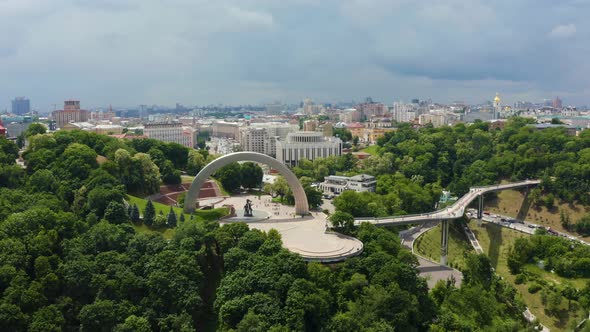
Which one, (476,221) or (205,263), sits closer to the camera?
(205,263)

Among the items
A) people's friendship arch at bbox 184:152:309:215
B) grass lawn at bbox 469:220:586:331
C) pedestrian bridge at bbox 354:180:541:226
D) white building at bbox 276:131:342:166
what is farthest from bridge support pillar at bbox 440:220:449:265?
white building at bbox 276:131:342:166

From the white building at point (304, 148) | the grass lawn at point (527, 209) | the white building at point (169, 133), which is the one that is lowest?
the grass lawn at point (527, 209)

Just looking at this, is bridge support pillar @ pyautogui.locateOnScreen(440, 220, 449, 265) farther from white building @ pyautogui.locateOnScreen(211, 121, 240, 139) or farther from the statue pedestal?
white building @ pyautogui.locateOnScreen(211, 121, 240, 139)

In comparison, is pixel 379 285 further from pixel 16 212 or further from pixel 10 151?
pixel 10 151

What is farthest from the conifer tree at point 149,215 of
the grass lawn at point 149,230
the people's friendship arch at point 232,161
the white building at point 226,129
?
the white building at point 226,129

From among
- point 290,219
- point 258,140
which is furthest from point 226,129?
point 290,219

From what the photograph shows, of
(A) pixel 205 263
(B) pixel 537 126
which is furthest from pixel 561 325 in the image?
(B) pixel 537 126

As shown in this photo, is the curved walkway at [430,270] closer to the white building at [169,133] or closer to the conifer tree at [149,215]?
the conifer tree at [149,215]
